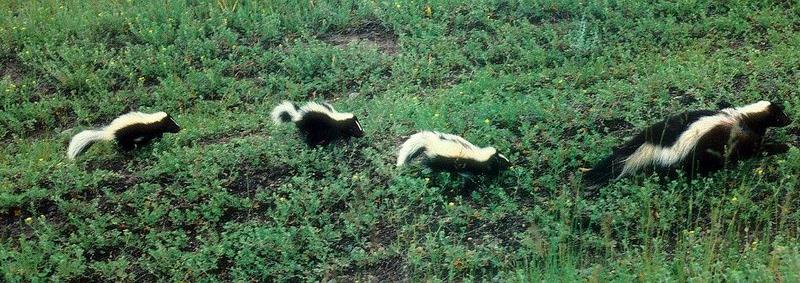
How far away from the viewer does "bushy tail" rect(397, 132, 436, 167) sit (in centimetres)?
624

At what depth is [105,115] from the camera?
322 inches

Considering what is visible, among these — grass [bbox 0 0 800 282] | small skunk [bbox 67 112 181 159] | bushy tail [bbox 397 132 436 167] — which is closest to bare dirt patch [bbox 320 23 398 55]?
grass [bbox 0 0 800 282]

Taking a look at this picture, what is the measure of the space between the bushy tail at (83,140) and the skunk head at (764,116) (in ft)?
15.2

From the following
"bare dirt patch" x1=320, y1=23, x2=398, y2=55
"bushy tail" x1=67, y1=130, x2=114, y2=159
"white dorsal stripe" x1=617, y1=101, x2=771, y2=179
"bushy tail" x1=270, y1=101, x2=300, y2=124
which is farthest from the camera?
"bare dirt patch" x1=320, y1=23, x2=398, y2=55

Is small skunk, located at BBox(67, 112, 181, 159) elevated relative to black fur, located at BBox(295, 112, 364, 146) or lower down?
lower down

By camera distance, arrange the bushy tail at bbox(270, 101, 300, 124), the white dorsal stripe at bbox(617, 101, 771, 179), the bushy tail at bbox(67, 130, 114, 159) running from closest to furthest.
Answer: the white dorsal stripe at bbox(617, 101, 771, 179)
the bushy tail at bbox(67, 130, 114, 159)
the bushy tail at bbox(270, 101, 300, 124)

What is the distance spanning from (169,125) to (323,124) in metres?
1.30

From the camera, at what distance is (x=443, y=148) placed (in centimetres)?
617

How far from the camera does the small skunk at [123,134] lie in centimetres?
707

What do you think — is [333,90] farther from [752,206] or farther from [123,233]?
[752,206]

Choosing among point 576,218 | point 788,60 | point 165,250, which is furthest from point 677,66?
point 165,250

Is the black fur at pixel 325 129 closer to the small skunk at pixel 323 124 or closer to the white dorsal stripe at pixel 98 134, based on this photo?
the small skunk at pixel 323 124

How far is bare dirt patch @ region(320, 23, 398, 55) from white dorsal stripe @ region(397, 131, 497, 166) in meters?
2.65

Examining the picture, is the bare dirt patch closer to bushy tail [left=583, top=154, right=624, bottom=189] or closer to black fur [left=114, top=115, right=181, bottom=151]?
black fur [left=114, top=115, right=181, bottom=151]
